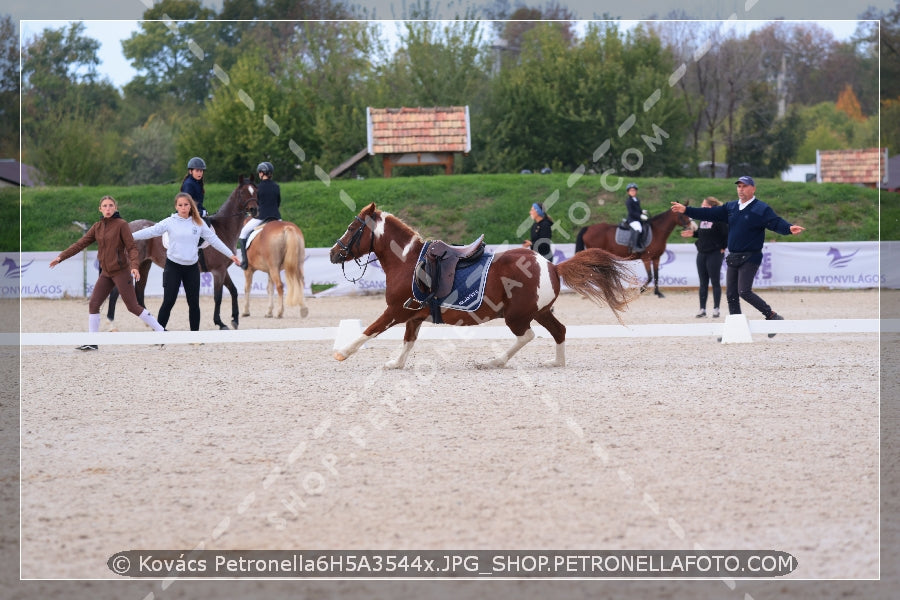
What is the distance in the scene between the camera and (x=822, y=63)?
6303 centimetres

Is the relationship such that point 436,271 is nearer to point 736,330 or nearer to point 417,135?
point 736,330

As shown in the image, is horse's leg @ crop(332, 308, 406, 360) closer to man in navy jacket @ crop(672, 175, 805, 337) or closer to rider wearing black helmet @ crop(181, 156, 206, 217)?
man in navy jacket @ crop(672, 175, 805, 337)

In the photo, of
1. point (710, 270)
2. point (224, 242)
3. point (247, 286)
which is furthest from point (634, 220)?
point (224, 242)

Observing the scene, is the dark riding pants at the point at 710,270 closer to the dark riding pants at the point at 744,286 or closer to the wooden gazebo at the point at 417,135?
the dark riding pants at the point at 744,286

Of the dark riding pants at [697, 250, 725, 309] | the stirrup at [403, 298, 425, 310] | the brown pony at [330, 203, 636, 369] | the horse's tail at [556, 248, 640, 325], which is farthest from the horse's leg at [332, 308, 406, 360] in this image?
the dark riding pants at [697, 250, 725, 309]

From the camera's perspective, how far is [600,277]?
32.6 feet

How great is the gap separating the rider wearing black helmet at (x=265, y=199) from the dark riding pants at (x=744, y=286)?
6900 millimetres

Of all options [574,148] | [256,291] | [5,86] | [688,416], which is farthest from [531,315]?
[574,148]

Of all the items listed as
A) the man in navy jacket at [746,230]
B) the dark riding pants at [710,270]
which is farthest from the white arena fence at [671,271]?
the man in navy jacket at [746,230]

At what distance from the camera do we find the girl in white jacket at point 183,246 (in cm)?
1184

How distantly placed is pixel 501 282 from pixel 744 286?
3.23m

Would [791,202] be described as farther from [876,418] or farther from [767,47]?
[767,47]

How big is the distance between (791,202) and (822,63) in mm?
36607

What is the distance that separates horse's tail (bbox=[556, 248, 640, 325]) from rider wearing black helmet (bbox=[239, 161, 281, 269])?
656 centimetres
